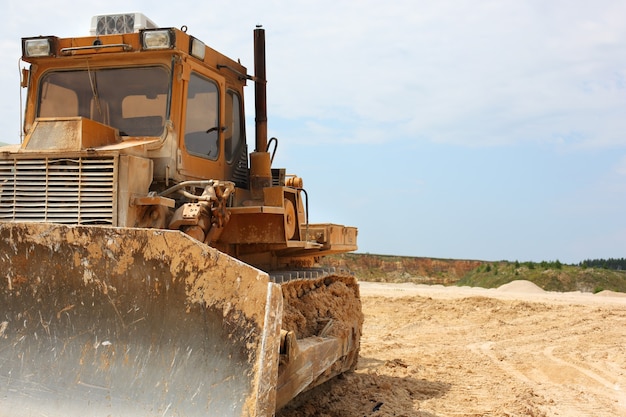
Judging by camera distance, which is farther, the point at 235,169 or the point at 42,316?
the point at 235,169

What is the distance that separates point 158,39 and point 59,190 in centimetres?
157

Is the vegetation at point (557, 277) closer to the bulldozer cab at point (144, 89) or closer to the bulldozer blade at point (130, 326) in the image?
the bulldozer cab at point (144, 89)

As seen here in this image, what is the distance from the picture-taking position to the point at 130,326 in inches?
181

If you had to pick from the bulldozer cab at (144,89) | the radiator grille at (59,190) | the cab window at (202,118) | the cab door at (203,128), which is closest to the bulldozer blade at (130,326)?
the radiator grille at (59,190)

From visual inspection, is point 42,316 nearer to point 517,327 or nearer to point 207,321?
point 207,321

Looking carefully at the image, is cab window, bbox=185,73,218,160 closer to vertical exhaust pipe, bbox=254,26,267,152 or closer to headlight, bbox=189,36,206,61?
headlight, bbox=189,36,206,61

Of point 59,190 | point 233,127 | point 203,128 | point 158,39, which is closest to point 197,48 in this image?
point 158,39

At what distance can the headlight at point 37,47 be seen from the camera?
6.68m

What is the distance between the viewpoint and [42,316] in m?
4.88

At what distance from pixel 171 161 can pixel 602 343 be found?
27.5ft

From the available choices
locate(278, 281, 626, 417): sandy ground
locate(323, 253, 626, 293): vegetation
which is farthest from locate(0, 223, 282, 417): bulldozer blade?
locate(323, 253, 626, 293): vegetation

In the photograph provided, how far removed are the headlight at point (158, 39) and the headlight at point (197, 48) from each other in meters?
0.21

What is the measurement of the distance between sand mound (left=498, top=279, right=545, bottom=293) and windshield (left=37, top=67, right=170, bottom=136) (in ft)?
57.4

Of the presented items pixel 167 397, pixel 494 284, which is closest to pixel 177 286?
pixel 167 397
